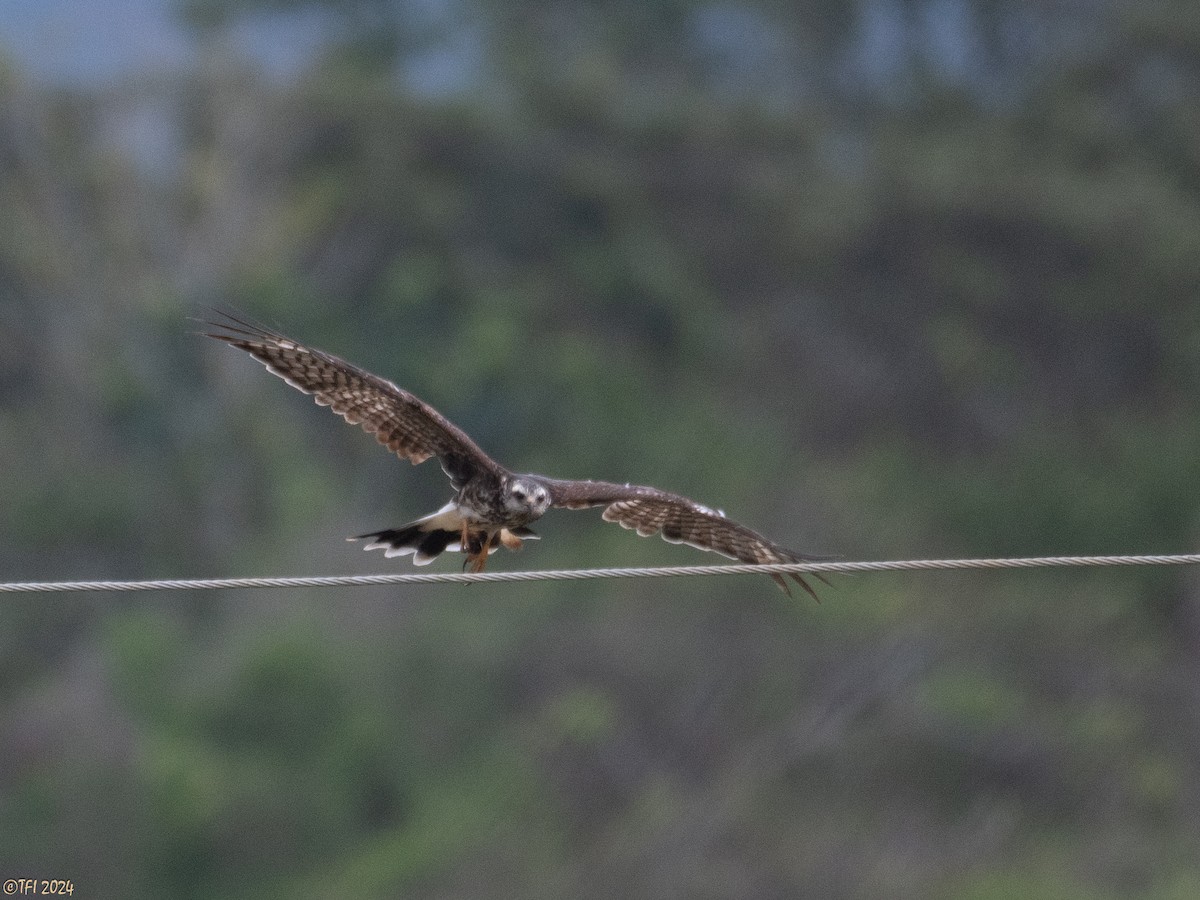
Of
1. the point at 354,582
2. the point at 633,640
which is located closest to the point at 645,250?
the point at 633,640

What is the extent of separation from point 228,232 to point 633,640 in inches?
383

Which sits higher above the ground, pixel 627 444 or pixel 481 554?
pixel 627 444

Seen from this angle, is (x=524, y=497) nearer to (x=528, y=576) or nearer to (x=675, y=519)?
(x=675, y=519)

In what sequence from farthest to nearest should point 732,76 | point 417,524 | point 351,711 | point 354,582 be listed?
point 732,76 → point 351,711 → point 417,524 → point 354,582

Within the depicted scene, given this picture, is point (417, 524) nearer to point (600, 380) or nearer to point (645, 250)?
point (600, 380)

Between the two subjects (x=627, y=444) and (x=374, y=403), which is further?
(x=627, y=444)

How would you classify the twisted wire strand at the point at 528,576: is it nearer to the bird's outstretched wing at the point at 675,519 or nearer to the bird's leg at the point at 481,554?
the bird's leg at the point at 481,554

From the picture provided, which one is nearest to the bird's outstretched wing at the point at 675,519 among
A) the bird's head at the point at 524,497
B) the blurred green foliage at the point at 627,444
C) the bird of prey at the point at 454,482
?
the bird of prey at the point at 454,482

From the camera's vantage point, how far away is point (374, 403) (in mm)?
7812

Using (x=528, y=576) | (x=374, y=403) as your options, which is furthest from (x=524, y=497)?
(x=528, y=576)

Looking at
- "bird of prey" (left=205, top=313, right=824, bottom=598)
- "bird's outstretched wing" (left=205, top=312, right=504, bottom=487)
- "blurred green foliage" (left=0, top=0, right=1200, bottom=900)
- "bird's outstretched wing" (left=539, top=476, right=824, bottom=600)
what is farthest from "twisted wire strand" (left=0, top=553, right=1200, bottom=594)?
"blurred green foliage" (left=0, top=0, right=1200, bottom=900)

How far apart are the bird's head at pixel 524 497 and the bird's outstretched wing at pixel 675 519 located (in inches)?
10.7

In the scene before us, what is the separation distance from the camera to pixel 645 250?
34.5 metres

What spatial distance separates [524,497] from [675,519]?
Answer: 92cm
